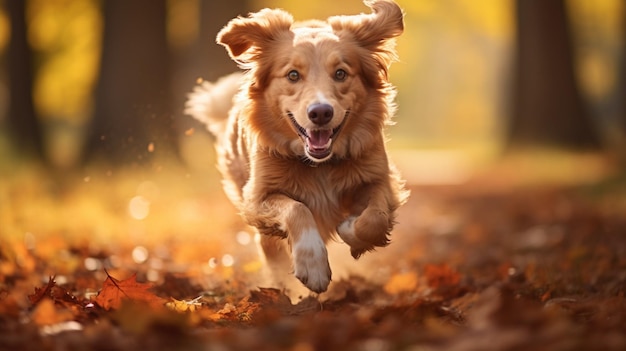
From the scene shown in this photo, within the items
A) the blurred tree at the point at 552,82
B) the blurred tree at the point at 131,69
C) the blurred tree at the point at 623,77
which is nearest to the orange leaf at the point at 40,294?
the blurred tree at the point at 131,69

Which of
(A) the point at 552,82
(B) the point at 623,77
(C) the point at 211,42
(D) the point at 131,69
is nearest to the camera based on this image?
(D) the point at 131,69

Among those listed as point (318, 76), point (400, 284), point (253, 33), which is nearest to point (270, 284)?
point (400, 284)

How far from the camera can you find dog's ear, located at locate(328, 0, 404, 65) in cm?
550

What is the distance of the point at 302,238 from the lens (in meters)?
4.75

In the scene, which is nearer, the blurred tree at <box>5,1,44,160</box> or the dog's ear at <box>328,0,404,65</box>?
the dog's ear at <box>328,0,404,65</box>

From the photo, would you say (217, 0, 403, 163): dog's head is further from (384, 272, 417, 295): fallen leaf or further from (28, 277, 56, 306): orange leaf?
(28, 277, 56, 306): orange leaf

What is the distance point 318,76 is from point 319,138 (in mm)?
378

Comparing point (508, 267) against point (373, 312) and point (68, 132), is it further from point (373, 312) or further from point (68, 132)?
point (68, 132)

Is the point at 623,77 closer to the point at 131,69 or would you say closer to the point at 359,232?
the point at 131,69

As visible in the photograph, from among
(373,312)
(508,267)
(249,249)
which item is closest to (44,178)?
(249,249)

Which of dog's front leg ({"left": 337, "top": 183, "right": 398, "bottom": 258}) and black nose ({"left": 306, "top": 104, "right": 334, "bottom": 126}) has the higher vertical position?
black nose ({"left": 306, "top": 104, "right": 334, "bottom": 126})

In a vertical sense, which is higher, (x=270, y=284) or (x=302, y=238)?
(x=302, y=238)

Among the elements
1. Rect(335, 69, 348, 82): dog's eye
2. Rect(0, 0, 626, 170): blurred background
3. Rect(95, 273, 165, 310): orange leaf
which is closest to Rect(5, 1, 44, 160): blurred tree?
Rect(0, 0, 626, 170): blurred background

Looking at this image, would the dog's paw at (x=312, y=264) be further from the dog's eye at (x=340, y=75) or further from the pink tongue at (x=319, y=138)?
the dog's eye at (x=340, y=75)
